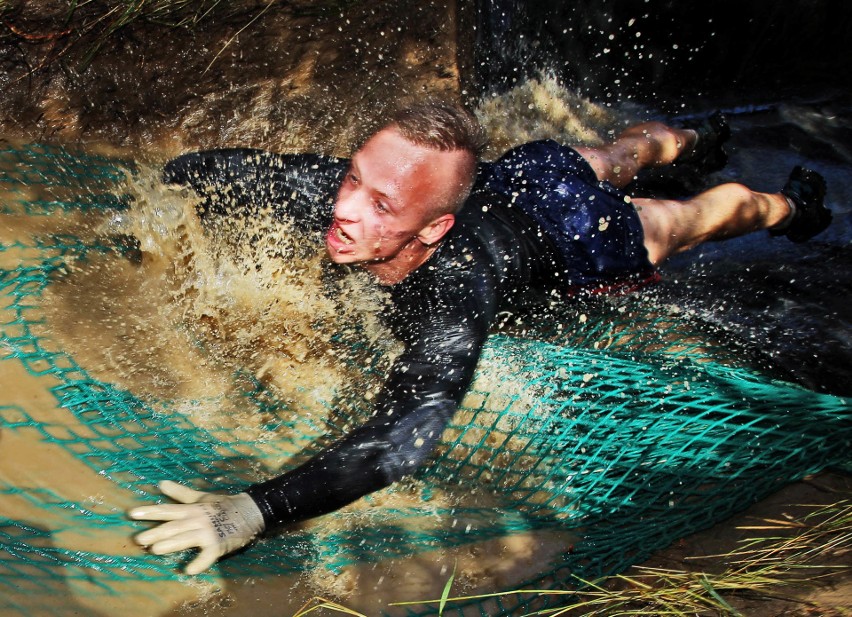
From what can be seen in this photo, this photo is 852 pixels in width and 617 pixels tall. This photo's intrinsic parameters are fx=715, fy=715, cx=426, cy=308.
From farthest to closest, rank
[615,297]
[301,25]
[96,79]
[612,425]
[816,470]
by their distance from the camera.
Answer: [301,25], [96,79], [615,297], [612,425], [816,470]

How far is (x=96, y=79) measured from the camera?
3.68 metres

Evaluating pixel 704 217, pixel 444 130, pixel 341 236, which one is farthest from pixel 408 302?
pixel 704 217

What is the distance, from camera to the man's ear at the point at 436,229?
261 centimetres

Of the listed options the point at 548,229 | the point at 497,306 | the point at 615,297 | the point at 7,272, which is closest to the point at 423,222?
the point at 497,306

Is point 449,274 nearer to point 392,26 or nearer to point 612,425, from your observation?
point 612,425

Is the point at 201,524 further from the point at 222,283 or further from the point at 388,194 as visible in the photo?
the point at 222,283

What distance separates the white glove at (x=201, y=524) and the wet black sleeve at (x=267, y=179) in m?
1.31

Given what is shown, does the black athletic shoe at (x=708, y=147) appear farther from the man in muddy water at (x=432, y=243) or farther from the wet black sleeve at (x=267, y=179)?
the wet black sleeve at (x=267, y=179)

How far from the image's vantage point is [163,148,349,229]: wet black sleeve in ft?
9.70

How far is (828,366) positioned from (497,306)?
1873mm

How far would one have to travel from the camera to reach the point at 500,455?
2934 millimetres

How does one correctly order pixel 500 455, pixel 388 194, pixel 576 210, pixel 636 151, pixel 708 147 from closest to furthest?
pixel 388 194, pixel 500 455, pixel 576 210, pixel 636 151, pixel 708 147

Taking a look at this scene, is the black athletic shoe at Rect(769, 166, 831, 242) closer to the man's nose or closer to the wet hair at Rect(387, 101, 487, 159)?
the wet hair at Rect(387, 101, 487, 159)

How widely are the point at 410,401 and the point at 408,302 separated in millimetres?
461
